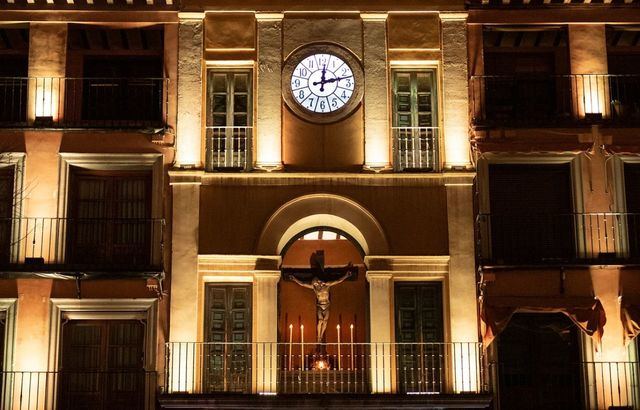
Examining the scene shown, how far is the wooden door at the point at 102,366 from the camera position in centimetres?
2125

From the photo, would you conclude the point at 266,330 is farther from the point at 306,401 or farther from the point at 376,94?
the point at 376,94

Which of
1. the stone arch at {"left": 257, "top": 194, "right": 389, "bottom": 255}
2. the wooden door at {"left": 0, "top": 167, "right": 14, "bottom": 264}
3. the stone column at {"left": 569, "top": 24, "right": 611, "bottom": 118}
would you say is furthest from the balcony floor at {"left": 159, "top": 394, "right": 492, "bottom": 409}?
the stone column at {"left": 569, "top": 24, "right": 611, "bottom": 118}

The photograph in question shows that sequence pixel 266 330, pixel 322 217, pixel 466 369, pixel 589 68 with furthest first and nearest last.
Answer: pixel 589 68 → pixel 322 217 → pixel 266 330 → pixel 466 369

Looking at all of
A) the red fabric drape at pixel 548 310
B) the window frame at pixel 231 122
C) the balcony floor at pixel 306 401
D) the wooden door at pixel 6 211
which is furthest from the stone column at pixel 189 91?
the red fabric drape at pixel 548 310

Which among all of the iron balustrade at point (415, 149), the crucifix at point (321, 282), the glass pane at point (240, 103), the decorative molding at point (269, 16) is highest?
the decorative molding at point (269, 16)

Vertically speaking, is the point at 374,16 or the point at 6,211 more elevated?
the point at 374,16

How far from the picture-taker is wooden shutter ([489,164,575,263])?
22000 millimetres

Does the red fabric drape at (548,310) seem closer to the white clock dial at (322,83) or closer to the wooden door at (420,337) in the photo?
the wooden door at (420,337)

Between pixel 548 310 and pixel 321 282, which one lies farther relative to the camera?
pixel 321 282

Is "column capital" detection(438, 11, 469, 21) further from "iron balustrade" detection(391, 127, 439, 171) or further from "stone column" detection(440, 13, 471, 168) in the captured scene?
"iron balustrade" detection(391, 127, 439, 171)

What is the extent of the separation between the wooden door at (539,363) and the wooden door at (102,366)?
25.0 feet

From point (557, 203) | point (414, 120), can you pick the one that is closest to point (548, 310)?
point (557, 203)

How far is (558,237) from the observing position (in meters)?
22.1

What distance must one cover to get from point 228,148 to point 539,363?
316 inches
